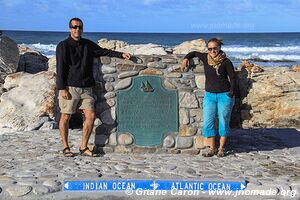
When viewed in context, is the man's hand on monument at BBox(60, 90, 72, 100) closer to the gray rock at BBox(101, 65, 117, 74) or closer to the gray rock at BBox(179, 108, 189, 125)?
the gray rock at BBox(101, 65, 117, 74)

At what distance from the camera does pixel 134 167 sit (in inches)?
236

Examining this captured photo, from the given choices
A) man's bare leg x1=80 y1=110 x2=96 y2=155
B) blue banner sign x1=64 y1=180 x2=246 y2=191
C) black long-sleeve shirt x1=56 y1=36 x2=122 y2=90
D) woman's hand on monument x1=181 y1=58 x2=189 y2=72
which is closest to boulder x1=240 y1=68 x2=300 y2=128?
woman's hand on monument x1=181 y1=58 x2=189 y2=72

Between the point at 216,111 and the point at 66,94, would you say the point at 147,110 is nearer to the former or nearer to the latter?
the point at 216,111

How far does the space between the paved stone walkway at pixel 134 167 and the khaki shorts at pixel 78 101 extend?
0.72 metres

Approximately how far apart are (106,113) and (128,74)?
674 millimetres

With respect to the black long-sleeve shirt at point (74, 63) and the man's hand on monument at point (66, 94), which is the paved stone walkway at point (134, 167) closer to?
the man's hand on monument at point (66, 94)

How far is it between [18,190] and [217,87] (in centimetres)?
308

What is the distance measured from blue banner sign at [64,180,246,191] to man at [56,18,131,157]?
139 centimetres

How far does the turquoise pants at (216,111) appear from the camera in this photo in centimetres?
653

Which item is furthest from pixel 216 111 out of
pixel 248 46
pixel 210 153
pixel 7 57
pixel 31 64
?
pixel 248 46

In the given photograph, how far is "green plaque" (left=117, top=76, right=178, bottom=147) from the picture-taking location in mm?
6789

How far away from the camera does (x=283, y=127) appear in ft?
32.8

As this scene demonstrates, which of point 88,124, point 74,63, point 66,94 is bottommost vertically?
point 88,124

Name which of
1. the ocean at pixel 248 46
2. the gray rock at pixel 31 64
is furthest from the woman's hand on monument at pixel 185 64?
the ocean at pixel 248 46
